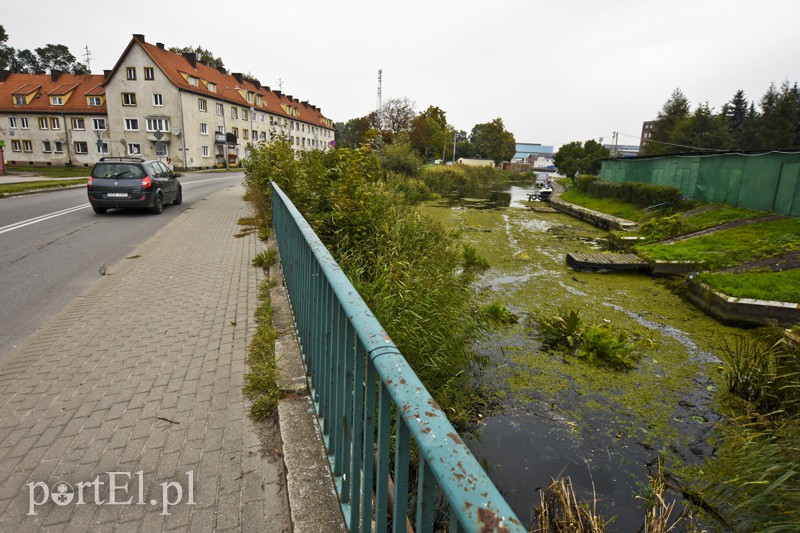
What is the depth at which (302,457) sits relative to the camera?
254cm

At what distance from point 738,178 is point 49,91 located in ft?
212

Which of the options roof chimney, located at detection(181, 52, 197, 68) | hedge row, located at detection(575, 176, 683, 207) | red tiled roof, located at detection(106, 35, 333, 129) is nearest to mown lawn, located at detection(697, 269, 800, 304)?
hedge row, located at detection(575, 176, 683, 207)

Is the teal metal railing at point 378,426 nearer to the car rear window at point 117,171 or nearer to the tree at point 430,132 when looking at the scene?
the car rear window at point 117,171

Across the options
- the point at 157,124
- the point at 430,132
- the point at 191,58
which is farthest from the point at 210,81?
the point at 430,132

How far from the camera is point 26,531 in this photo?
2199 mm

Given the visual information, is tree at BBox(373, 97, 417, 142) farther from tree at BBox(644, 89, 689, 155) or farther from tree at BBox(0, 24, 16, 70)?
tree at BBox(0, 24, 16, 70)

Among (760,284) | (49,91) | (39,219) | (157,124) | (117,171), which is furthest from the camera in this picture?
(49,91)

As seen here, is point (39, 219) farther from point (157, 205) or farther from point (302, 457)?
point (302, 457)

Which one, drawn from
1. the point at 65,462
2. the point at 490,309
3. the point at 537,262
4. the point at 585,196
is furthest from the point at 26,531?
the point at 585,196

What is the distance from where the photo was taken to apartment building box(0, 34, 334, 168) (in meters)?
44.3

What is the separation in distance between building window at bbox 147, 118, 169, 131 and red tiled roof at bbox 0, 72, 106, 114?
22.8 ft

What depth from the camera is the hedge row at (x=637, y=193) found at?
1903 cm

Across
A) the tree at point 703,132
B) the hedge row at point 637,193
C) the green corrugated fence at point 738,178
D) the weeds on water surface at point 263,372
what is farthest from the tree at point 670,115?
the weeds on water surface at point 263,372

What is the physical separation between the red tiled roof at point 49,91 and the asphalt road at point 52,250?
42.1 m
